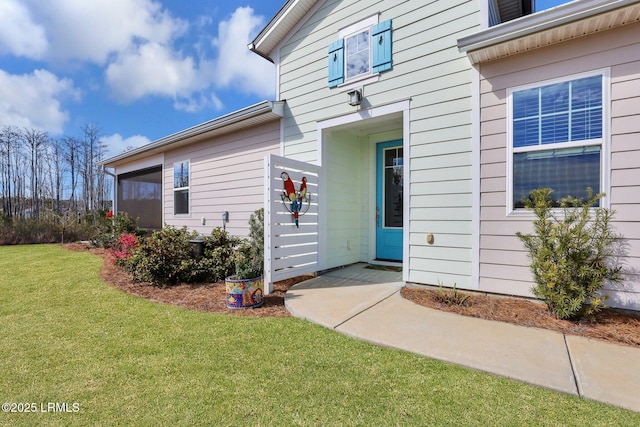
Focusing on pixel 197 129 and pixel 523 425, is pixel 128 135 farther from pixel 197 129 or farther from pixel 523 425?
pixel 523 425

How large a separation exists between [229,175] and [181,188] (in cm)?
229

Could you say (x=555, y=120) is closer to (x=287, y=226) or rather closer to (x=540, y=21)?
(x=540, y=21)

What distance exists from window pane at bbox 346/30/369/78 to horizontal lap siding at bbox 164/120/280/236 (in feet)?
6.20

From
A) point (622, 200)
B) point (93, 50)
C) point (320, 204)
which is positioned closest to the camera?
point (622, 200)

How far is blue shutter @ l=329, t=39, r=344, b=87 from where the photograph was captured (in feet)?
16.6

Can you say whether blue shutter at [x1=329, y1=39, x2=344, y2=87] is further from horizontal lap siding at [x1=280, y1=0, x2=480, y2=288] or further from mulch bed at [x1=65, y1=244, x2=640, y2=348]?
mulch bed at [x1=65, y1=244, x2=640, y2=348]

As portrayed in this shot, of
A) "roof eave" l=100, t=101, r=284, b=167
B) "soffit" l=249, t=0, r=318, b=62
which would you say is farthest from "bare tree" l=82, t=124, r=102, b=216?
"soffit" l=249, t=0, r=318, b=62

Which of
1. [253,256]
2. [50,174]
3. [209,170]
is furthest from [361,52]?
[50,174]

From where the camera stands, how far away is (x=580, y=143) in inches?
125

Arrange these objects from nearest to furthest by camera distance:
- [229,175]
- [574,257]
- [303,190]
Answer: [574,257]
[303,190]
[229,175]

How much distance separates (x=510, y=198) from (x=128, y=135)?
23.5 metres

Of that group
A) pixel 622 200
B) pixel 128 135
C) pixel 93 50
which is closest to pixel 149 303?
pixel 622 200

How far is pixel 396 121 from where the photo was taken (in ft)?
17.0

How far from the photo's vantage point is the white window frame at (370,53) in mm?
4731
